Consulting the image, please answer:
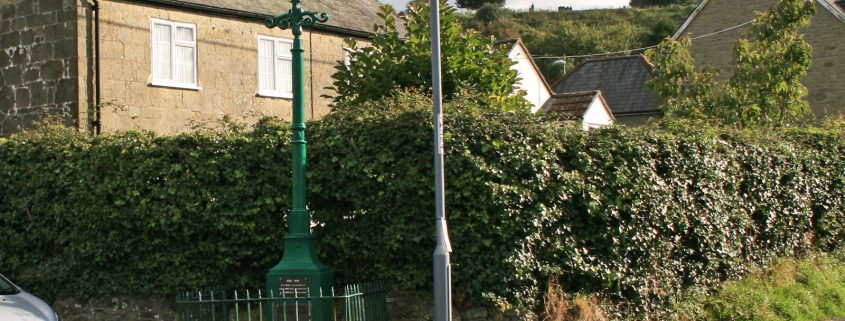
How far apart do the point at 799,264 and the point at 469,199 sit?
6.95 m

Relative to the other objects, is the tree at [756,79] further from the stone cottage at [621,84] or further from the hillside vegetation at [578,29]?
the hillside vegetation at [578,29]

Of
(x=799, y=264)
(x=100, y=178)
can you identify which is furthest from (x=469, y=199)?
(x=799, y=264)

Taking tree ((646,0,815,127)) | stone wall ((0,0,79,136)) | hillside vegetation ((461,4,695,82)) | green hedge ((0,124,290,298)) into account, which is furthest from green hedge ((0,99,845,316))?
hillside vegetation ((461,4,695,82))

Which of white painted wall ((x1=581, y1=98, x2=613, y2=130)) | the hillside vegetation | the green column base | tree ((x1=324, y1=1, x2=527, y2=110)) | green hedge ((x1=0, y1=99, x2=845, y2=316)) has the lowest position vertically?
the green column base

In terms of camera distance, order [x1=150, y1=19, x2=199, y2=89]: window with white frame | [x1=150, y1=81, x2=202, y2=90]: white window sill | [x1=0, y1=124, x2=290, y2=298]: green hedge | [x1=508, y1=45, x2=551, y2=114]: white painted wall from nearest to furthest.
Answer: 1. [x1=0, y1=124, x2=290, y2=298]: green hedge
2. [x1=150, y1=81, x2=202, y2=90]: white window sill
3. [x1=150, y1=19, x2=199, y2=89]: window with white frame
4. [x1=508, y1=45, x2=551, y2=114]: white painted wall

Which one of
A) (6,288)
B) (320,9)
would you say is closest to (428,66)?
(6,288)

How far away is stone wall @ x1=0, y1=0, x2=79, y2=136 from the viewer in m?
19.8

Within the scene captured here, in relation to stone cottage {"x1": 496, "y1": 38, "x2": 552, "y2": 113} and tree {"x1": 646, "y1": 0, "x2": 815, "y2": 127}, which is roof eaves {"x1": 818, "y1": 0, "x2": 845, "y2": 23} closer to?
stone cottage {"x1": 496, "y1": 38, "x2": 552, "y2": 113}

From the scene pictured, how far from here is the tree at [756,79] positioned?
65.6 ft

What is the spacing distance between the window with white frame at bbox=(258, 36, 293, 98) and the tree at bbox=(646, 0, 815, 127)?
7.97 meters

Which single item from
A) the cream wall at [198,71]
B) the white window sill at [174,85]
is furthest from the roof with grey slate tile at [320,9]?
the white window sill at [174,85]

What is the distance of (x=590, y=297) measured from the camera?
12141 millimetres

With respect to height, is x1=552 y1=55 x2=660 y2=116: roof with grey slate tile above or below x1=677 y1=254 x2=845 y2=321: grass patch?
above

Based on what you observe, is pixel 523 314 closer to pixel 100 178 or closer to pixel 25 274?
pixel 100 178
